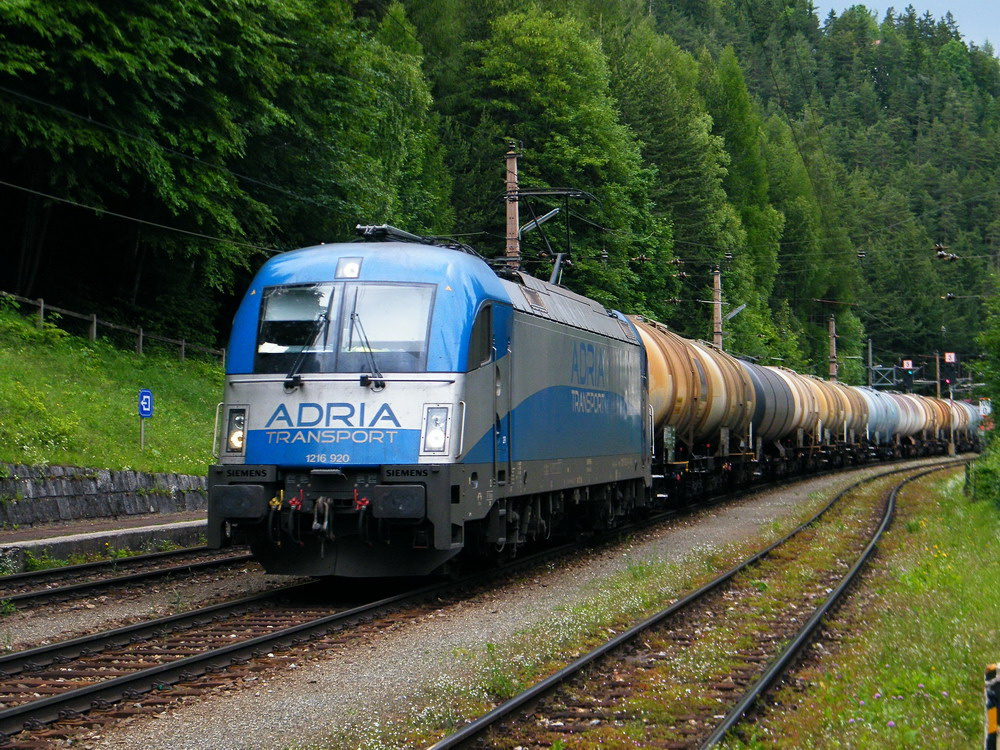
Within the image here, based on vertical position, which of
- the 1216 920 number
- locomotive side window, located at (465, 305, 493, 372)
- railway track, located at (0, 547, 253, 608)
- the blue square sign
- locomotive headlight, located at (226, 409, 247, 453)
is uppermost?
locomotive side window, located at (465, 305, 493, 372)

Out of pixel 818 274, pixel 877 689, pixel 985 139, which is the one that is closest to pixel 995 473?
pixel 877 689

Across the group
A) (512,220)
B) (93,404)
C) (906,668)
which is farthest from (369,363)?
(93,404)

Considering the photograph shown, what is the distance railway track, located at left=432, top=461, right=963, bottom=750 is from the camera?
758 centimetres

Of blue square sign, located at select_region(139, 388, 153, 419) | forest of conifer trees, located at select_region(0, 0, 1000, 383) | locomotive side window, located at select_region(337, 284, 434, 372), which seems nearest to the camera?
locomotive side window, located at select_region(337, 284, 434, 372)

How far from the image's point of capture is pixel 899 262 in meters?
120

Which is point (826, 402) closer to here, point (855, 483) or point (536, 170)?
point (855, 483)

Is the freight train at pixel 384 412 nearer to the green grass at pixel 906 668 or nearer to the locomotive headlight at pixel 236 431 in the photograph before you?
the locomotive headlight at pixel 236 431

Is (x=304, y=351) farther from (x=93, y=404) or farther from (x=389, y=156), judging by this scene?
(x=389, y=156)

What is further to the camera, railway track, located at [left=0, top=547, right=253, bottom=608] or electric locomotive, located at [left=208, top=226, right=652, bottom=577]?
railway track, located at [left=0, top=547, right=253, bottom=608]

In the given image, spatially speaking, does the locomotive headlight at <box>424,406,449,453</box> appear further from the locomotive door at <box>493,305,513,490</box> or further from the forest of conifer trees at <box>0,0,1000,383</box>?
the forest of conifer trees at <box>0,0,1000,383</box>

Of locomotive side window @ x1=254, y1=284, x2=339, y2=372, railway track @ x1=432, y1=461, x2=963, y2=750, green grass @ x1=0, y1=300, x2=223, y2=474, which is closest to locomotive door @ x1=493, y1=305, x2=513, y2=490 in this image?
locomotive side window @ x1=254, y1=284, x2=339, y2=372

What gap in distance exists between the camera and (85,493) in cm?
1939

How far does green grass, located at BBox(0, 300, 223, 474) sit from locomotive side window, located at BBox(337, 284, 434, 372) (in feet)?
27.2

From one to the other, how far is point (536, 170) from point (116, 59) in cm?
2425
